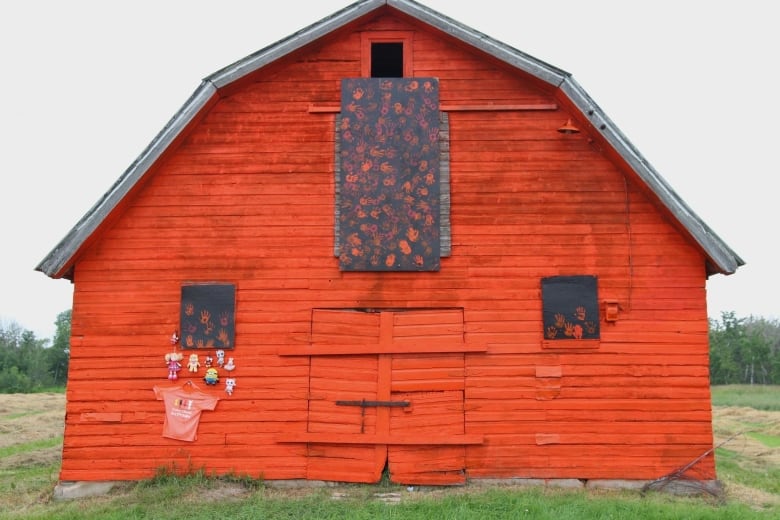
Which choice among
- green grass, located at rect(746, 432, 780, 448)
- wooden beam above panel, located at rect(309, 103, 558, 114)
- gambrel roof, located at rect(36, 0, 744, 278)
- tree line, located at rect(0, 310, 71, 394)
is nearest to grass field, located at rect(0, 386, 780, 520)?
gambrel roof, located at rect(36, 0, 744, 278)

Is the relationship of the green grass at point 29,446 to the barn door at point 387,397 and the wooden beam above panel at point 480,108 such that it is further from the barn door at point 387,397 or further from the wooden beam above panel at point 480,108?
the wooden beam above panel at point 480,108

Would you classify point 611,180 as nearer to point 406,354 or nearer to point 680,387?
point 680,387

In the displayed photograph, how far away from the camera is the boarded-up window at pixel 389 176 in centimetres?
999

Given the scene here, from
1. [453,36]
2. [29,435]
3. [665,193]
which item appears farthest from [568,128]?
[29,435]

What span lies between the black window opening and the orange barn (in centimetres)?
80

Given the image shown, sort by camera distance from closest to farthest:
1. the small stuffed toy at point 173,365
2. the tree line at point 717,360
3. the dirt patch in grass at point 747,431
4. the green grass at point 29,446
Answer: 1. the small stuffed toy at point 173,365
2. the dirt patch in grass at point 747,431
3. the green grass at point 29,446
4. the tree line at point 717,360

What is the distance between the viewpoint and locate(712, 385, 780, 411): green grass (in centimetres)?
3391

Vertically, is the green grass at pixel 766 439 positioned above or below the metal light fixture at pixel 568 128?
below

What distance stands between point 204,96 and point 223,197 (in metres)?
1.49

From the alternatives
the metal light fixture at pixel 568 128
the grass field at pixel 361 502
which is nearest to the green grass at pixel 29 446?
the grass field at pixel 361 502

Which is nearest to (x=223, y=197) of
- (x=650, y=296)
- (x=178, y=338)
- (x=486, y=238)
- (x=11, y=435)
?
(x=178, y=338)

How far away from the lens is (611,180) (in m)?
10.1

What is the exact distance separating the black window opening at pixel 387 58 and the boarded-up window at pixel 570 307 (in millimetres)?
4321

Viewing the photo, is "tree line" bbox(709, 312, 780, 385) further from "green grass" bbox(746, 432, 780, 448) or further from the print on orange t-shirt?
the print on orange t-shirt
